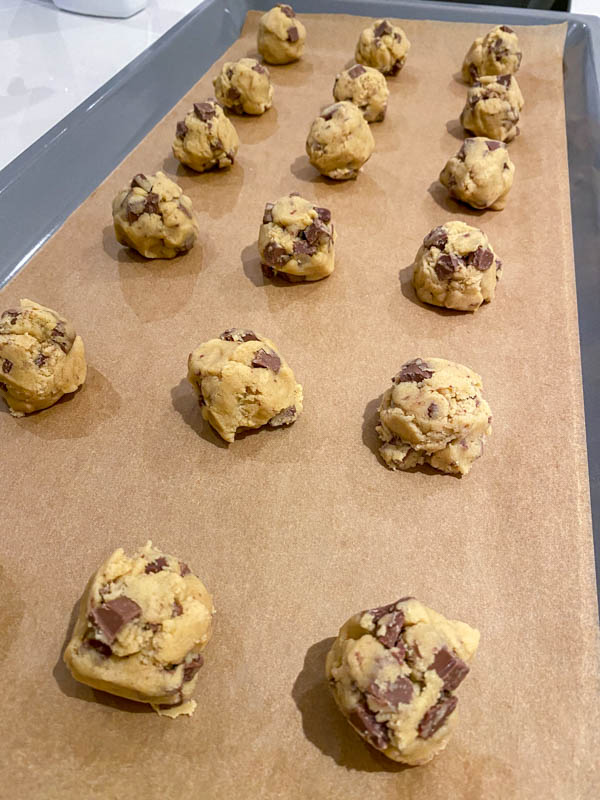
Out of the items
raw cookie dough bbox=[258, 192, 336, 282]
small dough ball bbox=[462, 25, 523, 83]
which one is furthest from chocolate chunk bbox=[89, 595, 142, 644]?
small dough ball bbox=[462, 25, 523, 83]

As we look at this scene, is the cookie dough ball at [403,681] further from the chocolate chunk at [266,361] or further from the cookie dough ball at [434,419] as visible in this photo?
the chocolate chunk at [266,361]

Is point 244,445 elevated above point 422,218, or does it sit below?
below

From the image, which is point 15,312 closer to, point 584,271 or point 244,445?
point 244,445

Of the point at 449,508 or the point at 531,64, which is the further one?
the point at 531,64

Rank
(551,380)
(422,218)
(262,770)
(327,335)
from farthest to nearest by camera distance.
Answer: (422,218) < (327,335) < (551,380) < (262,770)

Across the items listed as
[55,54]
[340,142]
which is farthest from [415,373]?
[55,54]

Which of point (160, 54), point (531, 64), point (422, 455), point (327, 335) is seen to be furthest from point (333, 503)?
point (531, 64)

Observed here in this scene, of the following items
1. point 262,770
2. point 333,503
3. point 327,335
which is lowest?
point 262,770
